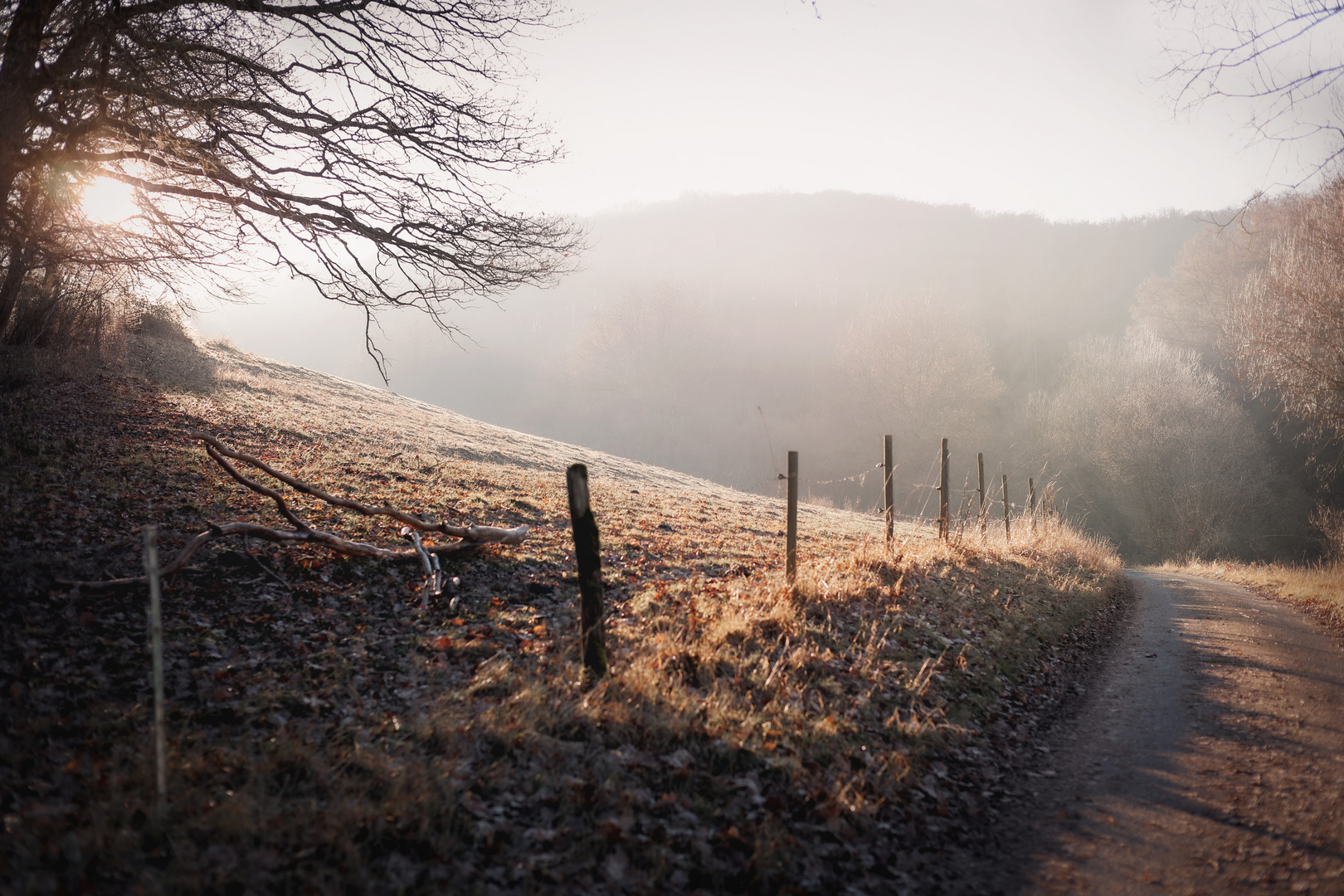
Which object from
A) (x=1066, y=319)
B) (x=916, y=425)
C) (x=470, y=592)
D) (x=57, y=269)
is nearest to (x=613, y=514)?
(x=470, y=592)

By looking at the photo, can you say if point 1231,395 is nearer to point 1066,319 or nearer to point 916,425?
point 916,425

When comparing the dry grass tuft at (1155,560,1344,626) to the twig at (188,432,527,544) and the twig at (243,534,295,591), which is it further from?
the twig at (243,534,295,591)

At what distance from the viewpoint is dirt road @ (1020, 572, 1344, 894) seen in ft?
12.8

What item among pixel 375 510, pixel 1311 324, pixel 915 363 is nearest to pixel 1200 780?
pixel 375 510

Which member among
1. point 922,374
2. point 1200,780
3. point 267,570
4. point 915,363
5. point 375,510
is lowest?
point 1200,780

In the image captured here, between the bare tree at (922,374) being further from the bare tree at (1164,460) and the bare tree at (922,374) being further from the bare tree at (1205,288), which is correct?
the bare tree at (1205,288)

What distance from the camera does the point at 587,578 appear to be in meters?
5.42

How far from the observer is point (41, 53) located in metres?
7.68

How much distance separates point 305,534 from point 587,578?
4.19 m

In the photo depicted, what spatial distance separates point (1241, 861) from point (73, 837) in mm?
6704

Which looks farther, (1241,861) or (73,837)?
(1241,861)

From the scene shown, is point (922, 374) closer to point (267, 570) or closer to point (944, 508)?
point (944, 508)

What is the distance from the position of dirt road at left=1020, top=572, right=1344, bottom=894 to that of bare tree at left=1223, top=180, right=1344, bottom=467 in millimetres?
13794

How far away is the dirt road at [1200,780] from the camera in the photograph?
3910mm
